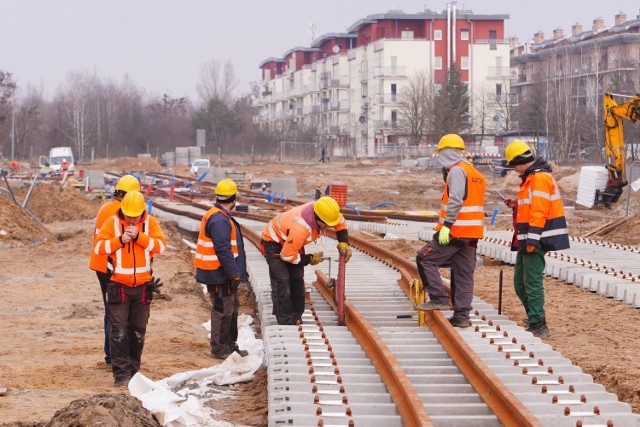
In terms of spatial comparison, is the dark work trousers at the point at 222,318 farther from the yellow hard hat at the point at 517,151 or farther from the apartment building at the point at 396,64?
the apartment building at the point at 396,64

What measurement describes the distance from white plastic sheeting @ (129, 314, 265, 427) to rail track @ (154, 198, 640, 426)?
0.34 m

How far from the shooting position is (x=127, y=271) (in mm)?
8953

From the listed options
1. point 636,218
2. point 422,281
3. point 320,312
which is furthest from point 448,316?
point 636,218

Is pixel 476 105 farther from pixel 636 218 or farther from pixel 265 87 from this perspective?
pixel 636 218

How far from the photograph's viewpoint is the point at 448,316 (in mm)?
10680

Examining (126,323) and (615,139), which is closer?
(126,323)

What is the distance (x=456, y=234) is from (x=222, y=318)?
242cm

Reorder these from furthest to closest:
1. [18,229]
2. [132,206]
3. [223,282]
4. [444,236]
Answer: [18,229] < [223,282] < [444,236] < [132,206]

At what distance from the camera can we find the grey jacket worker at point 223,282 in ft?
33.5

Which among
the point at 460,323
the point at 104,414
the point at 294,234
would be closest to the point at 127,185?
the point at 294,234

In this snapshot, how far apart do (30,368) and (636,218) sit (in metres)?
15.9

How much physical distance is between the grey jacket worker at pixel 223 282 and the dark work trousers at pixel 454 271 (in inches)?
70.3

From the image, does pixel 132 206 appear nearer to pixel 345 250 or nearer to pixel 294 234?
pixel 294 234

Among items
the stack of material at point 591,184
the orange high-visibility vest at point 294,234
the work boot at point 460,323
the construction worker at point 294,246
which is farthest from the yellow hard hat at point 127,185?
the stack of material at point 591,184
